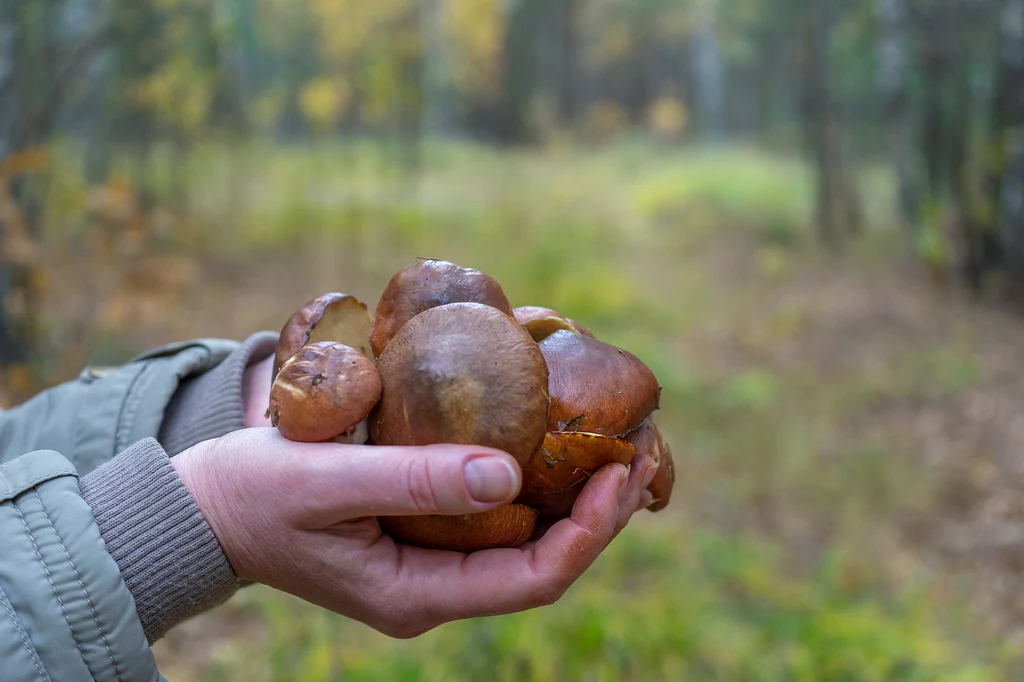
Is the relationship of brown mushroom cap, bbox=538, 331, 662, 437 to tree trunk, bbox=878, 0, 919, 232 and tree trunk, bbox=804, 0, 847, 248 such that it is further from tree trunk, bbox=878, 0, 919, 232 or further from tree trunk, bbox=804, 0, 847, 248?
tree trunk, bbox=804, 0, 847, 248

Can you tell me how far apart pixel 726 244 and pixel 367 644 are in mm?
7973

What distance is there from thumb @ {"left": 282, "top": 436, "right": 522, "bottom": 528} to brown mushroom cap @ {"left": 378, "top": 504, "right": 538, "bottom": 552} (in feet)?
0.48

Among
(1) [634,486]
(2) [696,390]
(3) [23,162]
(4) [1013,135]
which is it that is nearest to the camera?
(1) [634,486]

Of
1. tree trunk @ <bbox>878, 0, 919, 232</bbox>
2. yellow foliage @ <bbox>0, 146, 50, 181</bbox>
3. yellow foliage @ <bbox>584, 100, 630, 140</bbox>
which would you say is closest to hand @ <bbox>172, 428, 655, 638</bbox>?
yellow foliage @ <bbox>0, 146, 50, 181</bbox>

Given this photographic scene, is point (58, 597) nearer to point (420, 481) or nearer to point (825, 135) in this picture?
point (420, 481)

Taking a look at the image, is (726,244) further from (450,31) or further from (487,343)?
(487,343)

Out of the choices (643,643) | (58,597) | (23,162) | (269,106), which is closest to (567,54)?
(269,106)

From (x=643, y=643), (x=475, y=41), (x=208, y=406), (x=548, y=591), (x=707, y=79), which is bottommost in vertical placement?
(x=643, y=643)

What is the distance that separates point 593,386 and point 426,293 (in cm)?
36

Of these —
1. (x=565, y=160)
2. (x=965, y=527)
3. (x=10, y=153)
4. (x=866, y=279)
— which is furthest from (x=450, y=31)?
(x=965, y=527)

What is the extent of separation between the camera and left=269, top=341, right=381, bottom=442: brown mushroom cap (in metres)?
1.25

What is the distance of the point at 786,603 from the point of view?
3.59m

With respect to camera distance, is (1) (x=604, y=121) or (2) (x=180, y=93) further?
(1) (x=604, y=121)

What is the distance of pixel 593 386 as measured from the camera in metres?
1.42
